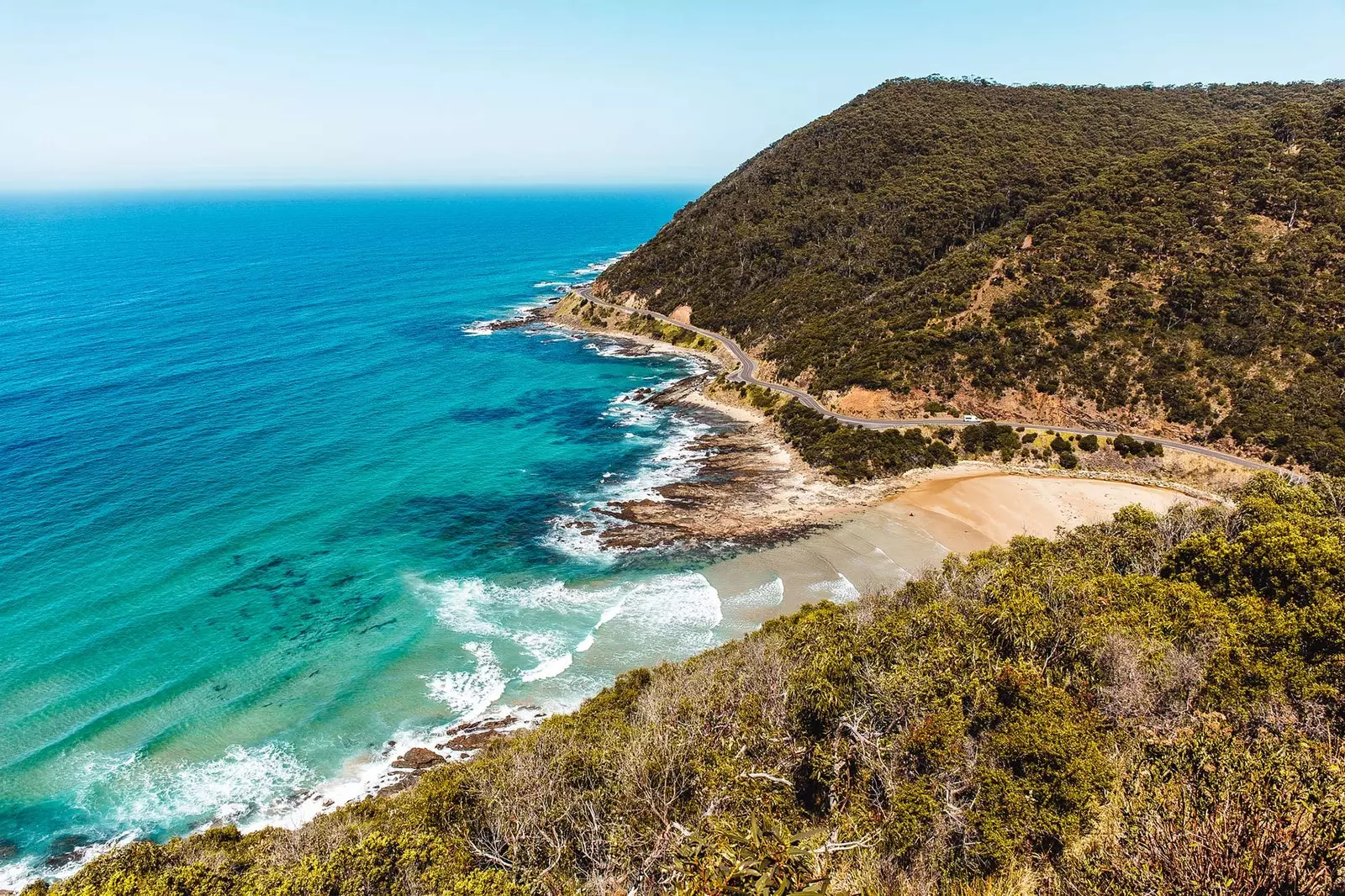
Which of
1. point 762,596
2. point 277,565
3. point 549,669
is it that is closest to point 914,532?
point 762,596

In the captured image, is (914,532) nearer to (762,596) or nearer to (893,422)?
(762,596)

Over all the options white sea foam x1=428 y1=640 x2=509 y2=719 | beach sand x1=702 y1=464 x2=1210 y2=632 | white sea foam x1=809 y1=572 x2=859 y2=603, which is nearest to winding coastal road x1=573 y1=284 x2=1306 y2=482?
beach sand x1=702 y1=464 x2=1210 y2=632

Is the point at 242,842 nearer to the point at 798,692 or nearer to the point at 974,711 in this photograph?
the point at 798,692

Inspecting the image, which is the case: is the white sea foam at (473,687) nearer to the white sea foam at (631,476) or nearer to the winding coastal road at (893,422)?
the white sea foam at (631,476)

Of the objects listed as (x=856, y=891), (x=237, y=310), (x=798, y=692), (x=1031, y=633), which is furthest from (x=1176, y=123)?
(x=237, y=310)

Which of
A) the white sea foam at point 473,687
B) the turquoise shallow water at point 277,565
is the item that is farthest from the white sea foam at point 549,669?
the white sea foam at point 473,687
